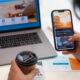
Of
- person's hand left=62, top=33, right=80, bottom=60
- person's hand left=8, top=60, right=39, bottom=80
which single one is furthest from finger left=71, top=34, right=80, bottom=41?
person's hand left=8, top=60, right=39, bottom=80

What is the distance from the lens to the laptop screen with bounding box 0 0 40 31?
0.91m

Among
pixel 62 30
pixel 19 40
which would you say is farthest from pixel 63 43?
pixel 19 40

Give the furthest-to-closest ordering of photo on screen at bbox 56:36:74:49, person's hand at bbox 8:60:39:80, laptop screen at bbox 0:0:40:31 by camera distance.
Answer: laptop screen at bbox 0:0:40:31, photo on screen at bbox 56:36:74:49, person's hand at bbox 8:60:39:80

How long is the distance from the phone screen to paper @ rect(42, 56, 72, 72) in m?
0.05

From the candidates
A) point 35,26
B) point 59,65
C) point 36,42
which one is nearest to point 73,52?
point 59,65

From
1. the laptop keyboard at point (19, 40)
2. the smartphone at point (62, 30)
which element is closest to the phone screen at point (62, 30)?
the smartphone at point (62, 30)

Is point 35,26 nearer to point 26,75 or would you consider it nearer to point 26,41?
point 26,41

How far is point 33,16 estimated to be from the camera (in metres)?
0.94

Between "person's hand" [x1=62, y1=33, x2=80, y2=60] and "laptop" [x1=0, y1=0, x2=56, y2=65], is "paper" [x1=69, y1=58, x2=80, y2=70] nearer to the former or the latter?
"person's hand" [x1=62, y1=33, x2=80, y2=60]

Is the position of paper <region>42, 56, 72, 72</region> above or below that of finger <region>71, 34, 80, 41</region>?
below

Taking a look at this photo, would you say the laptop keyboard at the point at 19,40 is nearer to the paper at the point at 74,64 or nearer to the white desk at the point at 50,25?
the white desk at the point at 50,25

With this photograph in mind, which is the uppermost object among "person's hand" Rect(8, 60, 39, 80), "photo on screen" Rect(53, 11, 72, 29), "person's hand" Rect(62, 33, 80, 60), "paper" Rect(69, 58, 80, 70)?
"photo on screen" Rect(53, 11, 72, 29)

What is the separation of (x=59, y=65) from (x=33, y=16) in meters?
0.39

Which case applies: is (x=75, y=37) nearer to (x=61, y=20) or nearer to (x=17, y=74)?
(x=61, y=20)
